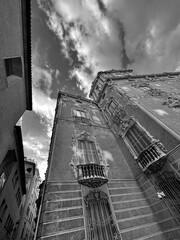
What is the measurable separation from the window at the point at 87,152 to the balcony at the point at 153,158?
3.56 metres

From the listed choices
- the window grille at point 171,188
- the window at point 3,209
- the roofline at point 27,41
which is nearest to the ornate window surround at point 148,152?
the window grille at point 171,188

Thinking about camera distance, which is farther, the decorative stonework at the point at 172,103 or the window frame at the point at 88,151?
the decorative stonework at the point at 172,103

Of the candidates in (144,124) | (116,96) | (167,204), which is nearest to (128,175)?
(167,204)

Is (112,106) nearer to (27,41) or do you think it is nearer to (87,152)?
(87,152)

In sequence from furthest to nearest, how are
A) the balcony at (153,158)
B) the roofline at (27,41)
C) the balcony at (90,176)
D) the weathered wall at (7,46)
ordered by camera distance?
the roofline at (27,41)
the balcony at (153,158)
the balcony at (90,176)
the weathered wall at (7,46)

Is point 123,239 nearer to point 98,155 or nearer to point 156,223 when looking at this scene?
point 156,223

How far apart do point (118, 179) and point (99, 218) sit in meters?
2.96

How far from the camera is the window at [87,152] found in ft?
27.5

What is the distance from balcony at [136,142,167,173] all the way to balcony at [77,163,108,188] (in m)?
3.38

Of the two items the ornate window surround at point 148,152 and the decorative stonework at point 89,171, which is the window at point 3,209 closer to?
the decorative stonework at point 89,171

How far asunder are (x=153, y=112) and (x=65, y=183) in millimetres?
9339

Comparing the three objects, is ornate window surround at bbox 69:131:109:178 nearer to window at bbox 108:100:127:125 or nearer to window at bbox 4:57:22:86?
window at bbox 108:100:127:125

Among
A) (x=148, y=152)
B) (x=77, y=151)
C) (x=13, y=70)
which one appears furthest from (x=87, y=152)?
(x=13, y=70)

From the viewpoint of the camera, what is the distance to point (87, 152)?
908 centimetres
